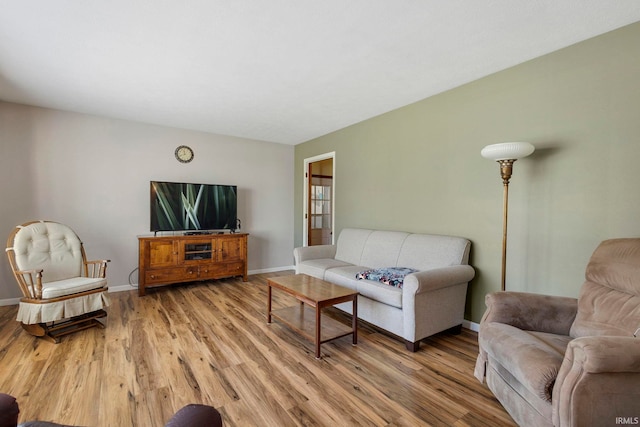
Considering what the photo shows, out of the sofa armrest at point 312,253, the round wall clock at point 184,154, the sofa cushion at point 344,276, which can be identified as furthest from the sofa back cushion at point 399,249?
the round wall clock at point 184,154

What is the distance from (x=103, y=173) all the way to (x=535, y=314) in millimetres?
5008

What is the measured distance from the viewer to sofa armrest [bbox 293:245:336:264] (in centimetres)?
395

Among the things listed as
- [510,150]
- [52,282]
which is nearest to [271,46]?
[510,150]

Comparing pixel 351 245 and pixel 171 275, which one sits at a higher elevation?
pixel 351 245

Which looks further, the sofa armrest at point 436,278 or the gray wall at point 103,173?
the gray wall at point 103,173

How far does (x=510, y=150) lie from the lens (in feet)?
7.23

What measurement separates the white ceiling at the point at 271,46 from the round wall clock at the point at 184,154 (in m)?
1.09

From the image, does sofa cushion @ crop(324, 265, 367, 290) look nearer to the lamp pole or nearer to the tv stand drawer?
the lamp pole

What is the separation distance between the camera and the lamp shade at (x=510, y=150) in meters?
2.18

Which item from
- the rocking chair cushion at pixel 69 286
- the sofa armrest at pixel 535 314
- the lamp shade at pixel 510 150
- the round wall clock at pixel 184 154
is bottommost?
the rocking chair cushion at pixel 69 286

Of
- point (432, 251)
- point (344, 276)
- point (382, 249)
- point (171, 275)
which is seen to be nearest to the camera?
point (432, 251)

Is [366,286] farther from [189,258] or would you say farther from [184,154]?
[184,154]

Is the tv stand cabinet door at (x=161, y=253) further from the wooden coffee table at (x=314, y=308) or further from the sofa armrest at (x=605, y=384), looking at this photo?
the sofa armrest at (x=605, y=384)

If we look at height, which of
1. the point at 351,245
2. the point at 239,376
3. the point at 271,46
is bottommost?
the point at 239,376
